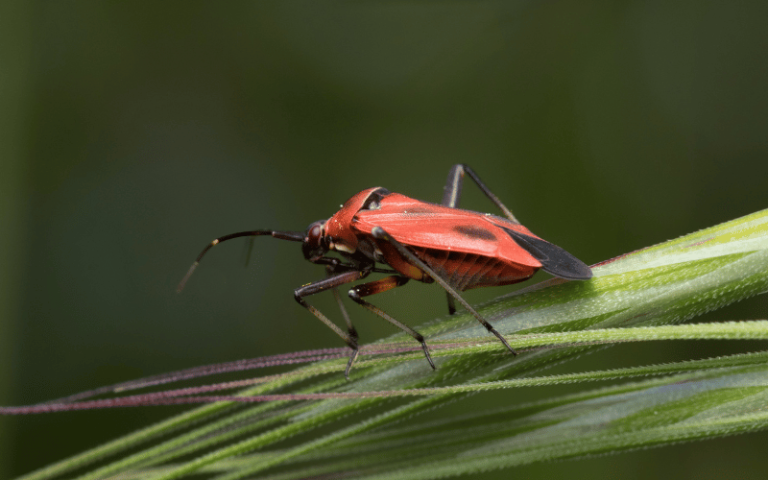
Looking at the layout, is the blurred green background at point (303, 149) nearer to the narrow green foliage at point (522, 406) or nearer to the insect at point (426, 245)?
the insect at point (426, 245)

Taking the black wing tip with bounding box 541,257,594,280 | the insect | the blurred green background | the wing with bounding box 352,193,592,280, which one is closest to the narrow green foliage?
the black wing tip with bounding box 541,257,594,280

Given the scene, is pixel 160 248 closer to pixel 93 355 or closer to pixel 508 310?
pixel 93 355

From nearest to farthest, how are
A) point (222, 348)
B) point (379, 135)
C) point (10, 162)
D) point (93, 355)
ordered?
point (10, 162), point (93, 355), point (222, 348), point (379, 135)

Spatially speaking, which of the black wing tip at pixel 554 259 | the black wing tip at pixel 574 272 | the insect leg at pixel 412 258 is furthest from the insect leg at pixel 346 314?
the black wing tip at pixel 574 272

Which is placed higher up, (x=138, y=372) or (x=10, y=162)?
(x=10, y=162)

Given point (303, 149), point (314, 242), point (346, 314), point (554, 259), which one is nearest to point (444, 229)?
point (554, 259)

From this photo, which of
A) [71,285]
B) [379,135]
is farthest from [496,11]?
[71,285]

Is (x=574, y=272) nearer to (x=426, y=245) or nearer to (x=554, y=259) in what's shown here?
(x=554, y=259)

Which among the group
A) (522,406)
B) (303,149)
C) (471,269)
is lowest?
(522,406)
